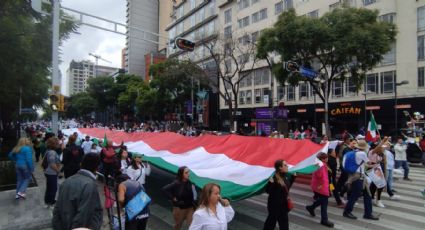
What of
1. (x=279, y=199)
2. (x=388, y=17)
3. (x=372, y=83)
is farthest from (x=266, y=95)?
(x=279, y=199)

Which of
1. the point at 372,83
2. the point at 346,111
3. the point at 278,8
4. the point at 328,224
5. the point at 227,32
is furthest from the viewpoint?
the point at 227,32

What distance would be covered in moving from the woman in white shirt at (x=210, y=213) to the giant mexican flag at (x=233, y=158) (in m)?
2.44

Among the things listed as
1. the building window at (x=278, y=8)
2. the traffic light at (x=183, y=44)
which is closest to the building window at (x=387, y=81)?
the building window at (x=278, y=8)

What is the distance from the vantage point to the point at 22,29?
13.3 m

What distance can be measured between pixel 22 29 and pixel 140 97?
48.3 metres

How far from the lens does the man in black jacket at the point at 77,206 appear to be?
4.07 meters

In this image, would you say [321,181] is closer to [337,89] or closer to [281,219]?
[281,219]

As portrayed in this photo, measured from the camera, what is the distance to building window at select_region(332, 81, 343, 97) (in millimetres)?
38375

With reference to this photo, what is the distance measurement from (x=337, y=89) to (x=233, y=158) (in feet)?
105

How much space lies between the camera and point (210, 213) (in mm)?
4371

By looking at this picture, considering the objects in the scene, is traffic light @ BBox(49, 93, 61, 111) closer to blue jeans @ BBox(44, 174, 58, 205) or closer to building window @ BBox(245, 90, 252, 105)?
blue jeans @ BBox(44, 174, 58, 205)

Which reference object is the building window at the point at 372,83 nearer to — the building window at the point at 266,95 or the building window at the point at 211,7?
the building window at the point at 266,95

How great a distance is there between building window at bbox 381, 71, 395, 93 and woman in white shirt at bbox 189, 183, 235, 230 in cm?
3403

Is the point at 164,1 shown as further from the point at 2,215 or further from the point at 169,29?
the point at 2,215
